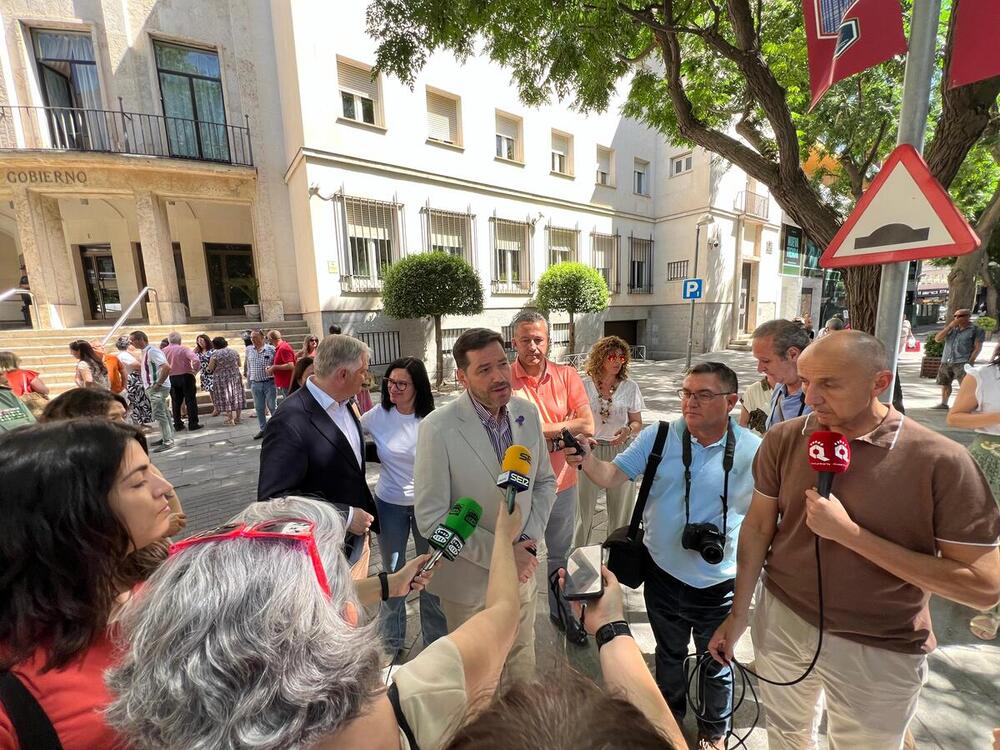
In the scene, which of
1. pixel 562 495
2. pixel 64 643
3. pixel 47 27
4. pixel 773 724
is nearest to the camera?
pixel 64 643

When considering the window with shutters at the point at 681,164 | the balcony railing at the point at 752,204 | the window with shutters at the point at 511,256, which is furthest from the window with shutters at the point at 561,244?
the balcony railing at the point at 752,204

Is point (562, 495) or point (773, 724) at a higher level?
point (562, 495)

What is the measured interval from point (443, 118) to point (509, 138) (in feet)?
8.07

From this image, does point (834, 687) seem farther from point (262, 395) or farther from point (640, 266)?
point (640, 266)

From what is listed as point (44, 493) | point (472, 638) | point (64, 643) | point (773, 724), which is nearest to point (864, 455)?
point (773, 724)

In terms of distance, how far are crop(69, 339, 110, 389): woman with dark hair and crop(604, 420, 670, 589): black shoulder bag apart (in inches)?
289

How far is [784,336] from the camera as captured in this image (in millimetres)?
2746

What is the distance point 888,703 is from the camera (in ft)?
5.02

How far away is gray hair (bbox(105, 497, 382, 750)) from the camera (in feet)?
2.48

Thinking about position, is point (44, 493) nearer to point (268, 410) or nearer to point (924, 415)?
point (268, 410)

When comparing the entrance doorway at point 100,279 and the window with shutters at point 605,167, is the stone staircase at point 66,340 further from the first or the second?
the window with shutters at point 605,167

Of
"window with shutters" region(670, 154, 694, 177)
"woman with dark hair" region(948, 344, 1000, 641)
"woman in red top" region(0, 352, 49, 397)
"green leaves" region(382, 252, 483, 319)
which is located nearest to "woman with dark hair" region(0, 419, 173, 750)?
"woman with dark hair" region(948, 344, 1000, 641)

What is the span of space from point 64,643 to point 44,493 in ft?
1.20

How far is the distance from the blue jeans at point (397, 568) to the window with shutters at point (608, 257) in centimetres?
1533
